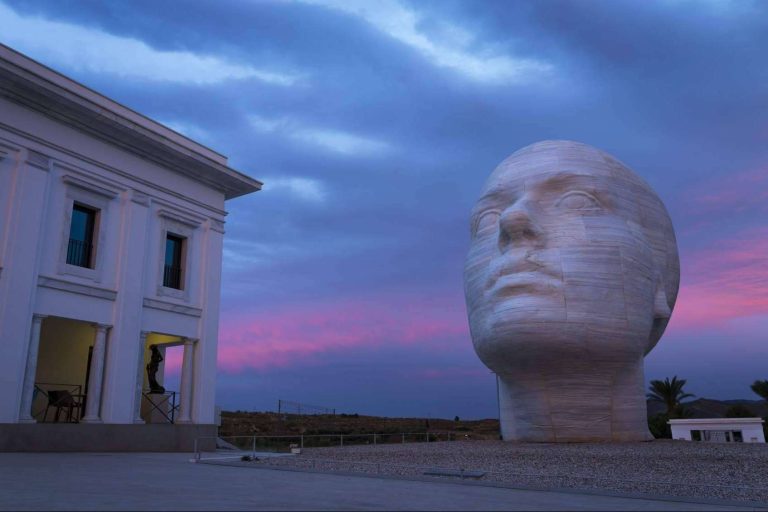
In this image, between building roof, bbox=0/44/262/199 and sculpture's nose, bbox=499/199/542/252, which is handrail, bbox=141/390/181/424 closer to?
building roof, bbox=0/44/262/199

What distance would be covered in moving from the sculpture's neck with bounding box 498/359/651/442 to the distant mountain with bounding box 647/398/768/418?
29348mm

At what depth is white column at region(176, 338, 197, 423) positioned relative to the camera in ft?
67.2

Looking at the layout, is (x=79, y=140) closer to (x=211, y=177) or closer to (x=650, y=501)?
(x=211, y=177)

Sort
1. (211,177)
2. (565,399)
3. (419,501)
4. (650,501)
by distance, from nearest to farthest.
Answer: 1. (419,501)
2. (650,501)
3. (565,399)
4. (211,177)

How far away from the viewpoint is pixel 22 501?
5.99 m

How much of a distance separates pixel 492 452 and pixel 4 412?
11975 millimetres

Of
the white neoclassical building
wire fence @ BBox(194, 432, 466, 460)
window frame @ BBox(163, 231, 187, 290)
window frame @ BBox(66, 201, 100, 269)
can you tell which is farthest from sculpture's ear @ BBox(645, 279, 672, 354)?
window frame @ BBox(66, 201, 100, 269)

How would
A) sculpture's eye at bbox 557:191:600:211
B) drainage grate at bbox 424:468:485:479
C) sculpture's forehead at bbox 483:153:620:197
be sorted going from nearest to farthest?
drainage grate at bbox 424:468:485:479 → sculpture's eye at bbox 557:191:600:211 → sculpture's forehead at bbox 483:153:620:197

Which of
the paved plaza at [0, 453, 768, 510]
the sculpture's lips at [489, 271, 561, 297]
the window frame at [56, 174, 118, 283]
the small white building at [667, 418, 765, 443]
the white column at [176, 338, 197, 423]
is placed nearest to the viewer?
the paved plaza at [0, 453, 768, 510]

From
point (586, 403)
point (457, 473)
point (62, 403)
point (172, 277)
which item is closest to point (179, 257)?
point (172, 277)

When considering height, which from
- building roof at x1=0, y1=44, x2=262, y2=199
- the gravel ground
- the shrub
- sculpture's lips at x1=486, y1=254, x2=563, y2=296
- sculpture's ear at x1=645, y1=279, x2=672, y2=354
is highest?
building roof at x1=0, y1=44, x2=262, y2=199

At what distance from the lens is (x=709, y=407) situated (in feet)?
180

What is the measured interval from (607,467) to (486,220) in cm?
937

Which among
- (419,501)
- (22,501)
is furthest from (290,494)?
(22,501)
